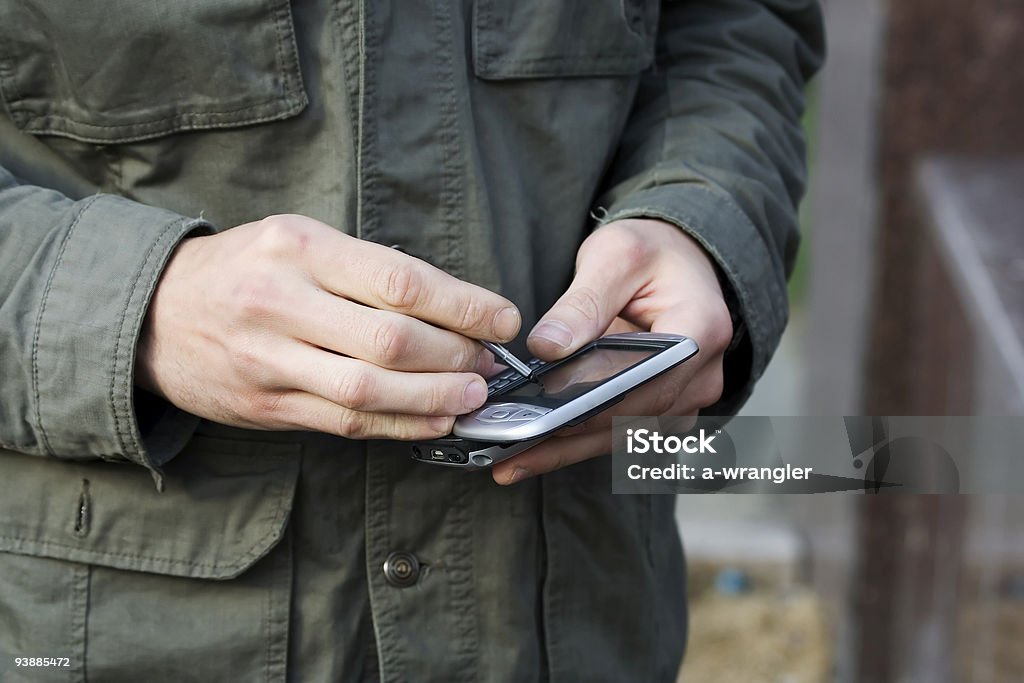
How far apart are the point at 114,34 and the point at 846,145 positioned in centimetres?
292

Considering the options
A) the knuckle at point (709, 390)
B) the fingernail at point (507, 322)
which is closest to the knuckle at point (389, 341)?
the fingernail at point (507, 322)

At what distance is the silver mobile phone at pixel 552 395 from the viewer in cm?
119

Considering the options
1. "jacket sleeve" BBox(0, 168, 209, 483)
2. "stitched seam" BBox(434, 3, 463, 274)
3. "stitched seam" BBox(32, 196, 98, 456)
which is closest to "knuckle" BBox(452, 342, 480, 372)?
"stitched seam" BBox(434, 3, 463, 274)

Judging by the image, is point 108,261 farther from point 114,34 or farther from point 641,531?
point 641,531

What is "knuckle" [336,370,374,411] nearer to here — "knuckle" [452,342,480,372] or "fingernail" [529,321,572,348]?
"knuckle" [452,342,480,372]

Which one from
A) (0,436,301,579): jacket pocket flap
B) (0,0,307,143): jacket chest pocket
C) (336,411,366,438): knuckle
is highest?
(0,0,307,143): jacket chest pocket

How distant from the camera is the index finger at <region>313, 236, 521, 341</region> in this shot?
1176 mm

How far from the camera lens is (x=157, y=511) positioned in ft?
4.49

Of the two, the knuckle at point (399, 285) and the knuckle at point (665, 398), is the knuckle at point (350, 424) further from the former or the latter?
the knuckle at point (665, 398)

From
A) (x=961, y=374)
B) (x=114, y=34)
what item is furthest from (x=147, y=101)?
(x=961, y=374)

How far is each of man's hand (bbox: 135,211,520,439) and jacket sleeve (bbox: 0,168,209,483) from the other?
0.05 m

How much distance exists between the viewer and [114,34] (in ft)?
4.24

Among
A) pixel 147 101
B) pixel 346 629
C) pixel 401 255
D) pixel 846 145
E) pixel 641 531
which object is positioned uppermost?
pixel 846 145

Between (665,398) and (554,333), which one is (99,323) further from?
(665,398)
